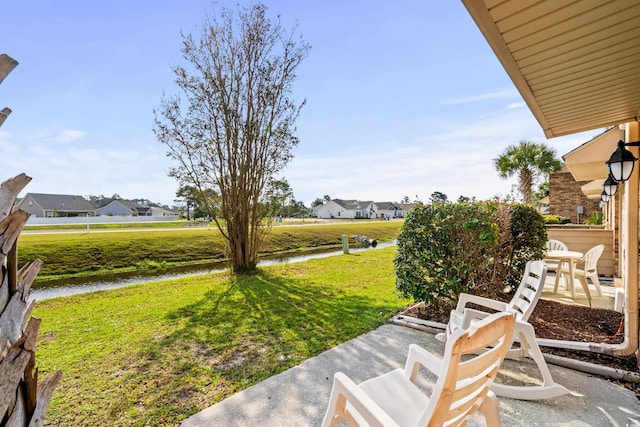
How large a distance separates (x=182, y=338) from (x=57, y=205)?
4910 centimetres

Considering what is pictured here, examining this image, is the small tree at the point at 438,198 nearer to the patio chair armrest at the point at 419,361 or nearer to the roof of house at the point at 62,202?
the patio chair armrest at the point at 419,361

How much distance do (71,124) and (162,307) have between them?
4.00 metres

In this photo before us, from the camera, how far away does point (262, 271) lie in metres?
8.36

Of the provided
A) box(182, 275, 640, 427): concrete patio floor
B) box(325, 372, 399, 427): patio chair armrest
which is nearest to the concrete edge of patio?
box(182, 275, 640, 427): concrete patio floor

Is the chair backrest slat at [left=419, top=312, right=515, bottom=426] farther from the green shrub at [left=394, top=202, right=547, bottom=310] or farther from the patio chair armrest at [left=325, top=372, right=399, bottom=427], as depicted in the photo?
the green shrub at [left=394, top=202, right=547, bottom=310]

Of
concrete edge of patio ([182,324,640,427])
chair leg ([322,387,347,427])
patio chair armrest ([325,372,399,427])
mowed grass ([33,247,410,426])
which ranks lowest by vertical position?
mowed grass ([33,247,410,426])

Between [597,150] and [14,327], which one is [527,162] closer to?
[597,150]

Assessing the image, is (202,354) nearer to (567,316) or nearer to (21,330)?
(21,330)

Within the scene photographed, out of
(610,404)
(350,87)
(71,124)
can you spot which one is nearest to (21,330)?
(610,404)

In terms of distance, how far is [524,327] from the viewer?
98.5 inches

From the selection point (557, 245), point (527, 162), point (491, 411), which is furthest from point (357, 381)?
point (527, 162)

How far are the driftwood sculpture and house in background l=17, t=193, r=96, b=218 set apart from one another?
150 ft

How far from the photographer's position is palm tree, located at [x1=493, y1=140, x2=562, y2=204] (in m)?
14.9

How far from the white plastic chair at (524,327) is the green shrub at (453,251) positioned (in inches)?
25.7
